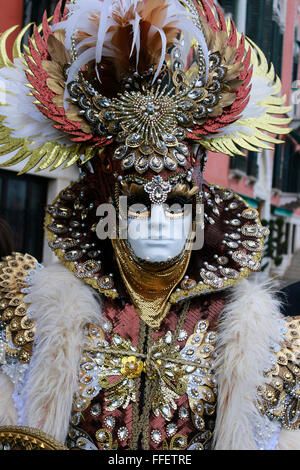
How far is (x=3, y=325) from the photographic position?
142 centimetres

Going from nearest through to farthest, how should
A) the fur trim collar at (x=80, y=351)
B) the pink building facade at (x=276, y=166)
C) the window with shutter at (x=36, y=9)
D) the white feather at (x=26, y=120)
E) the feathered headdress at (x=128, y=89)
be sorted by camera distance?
1. the fur trim collar at (x=80, y=351)
2. the feathered headdress at (x=128, y=89)
3. the white feather at (x=26, y=120)
4. the pink building facade at (x=276, y=166)
5. the window with shutter at (x=36, y=9)

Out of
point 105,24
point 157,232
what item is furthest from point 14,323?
point 105,24

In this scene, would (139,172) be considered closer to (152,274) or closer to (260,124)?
(152,274)

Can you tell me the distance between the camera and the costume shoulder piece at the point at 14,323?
137 cm

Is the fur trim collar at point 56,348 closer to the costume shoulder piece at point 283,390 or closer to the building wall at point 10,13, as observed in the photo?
the costume shoulder piece at point 283,390

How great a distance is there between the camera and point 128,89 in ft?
4.74

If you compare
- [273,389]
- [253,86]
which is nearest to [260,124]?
[253,86]

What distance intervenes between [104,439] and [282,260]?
5747mm

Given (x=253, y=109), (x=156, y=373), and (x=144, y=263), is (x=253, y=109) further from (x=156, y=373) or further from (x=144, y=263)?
(x=156, y=373)

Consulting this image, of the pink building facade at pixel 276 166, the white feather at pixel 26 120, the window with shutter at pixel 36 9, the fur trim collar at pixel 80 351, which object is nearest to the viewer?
the fur trim collar at pixel 80 351

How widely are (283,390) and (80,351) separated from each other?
520 mm

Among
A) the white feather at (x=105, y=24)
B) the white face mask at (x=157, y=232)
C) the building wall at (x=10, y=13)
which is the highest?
the building wall at (x=10, y=13)

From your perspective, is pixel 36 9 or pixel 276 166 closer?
pixel 36 9

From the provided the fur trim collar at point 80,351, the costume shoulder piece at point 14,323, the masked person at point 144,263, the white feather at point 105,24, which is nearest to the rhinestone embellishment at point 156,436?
the masked person at point 144,263
